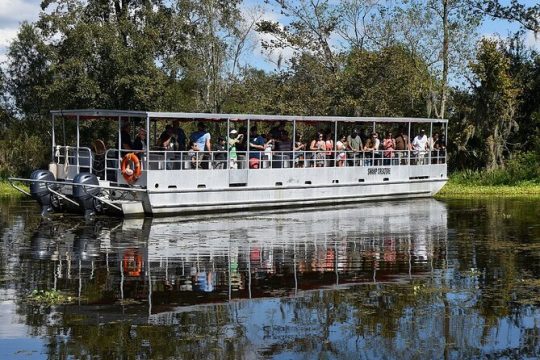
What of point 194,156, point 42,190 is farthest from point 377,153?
point 42,190

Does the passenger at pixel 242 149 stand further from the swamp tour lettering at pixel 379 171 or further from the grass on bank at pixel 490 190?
the grass on bank at pixel 490 190

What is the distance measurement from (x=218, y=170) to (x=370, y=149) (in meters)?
6.36

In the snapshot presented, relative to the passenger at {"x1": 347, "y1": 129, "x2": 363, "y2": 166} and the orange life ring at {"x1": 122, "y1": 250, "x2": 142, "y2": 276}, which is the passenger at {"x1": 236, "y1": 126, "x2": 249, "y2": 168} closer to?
the passenger at {"x1": 347, "y1": 129, "x2": 363, "y2": 166}

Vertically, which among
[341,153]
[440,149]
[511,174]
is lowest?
[511,174]

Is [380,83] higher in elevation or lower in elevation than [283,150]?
higher

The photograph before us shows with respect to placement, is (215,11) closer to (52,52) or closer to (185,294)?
(52,52)

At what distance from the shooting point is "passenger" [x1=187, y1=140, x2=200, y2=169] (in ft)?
77.8

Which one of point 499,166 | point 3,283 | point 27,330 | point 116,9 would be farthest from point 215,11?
point 27,330

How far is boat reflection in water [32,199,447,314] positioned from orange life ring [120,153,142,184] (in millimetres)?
1134

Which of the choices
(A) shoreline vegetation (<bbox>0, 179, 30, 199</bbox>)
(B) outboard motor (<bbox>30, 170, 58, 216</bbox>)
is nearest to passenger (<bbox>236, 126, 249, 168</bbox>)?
(B) outboard motor (<bbox>30, 170, 58, 216</bbox>)

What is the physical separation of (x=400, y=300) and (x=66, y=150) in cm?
1418

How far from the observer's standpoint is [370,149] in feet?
94.7

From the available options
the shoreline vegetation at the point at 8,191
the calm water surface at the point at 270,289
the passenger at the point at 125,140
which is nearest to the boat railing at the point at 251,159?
the passenger at the point at 125,140

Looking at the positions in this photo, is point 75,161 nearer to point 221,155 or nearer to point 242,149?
point 221,155
